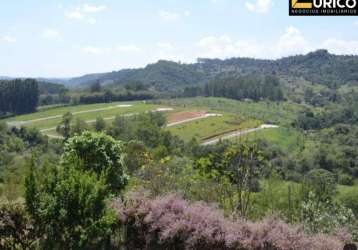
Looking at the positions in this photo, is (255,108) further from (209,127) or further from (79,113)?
(79,113)

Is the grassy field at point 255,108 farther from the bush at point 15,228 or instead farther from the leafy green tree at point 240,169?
the bush at point 15,228

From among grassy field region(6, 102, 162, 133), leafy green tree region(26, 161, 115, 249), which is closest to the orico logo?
leafy green tree region(26, 161, 115, 249)

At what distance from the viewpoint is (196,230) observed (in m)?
8.45

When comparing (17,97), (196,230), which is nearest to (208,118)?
(17,97)

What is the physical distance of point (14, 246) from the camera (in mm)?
9289

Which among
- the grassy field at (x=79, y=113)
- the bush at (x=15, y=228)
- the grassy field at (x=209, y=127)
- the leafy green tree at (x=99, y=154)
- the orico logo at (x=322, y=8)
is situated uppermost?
the orico logo at (x=322, y=8)

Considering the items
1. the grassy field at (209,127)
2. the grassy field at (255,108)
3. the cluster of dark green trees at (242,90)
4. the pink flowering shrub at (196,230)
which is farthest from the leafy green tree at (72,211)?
the cluster of dark green trees at (242,90)

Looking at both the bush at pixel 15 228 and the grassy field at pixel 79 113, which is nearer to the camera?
the bush at pixel 15 228

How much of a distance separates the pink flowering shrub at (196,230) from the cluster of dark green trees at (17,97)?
111244 millimetres

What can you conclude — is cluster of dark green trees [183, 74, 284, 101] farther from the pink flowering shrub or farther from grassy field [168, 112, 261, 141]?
the pink flowering shrub

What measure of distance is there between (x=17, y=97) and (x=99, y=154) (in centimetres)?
10967

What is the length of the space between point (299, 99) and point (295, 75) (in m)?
57.1

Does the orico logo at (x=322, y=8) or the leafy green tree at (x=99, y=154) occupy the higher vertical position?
the orico logo at (x=322, y=8)

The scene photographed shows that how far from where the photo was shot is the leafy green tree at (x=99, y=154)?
11797 mm
